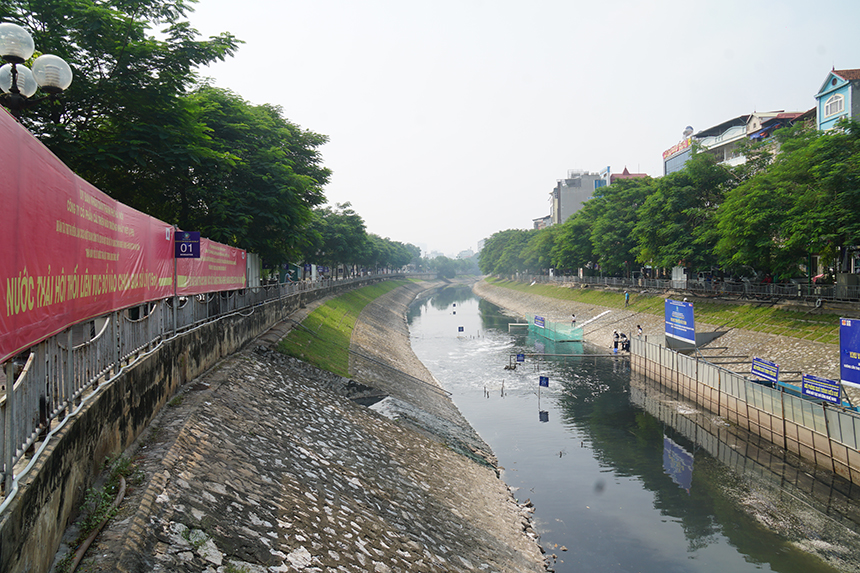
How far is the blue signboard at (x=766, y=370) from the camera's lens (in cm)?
2731

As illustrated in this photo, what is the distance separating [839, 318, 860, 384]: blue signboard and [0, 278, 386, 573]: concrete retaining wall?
2361cm

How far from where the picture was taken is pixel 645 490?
2102 centimetres

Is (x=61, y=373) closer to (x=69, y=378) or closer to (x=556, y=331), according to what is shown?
(x=69, y=378)

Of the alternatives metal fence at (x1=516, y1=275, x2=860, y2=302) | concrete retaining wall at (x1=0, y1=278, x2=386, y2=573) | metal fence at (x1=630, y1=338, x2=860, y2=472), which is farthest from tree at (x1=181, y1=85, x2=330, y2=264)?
metal fence at (x1=516, y1=275, x2=860, y2=302)

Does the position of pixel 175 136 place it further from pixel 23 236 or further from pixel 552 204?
pixel 552 204

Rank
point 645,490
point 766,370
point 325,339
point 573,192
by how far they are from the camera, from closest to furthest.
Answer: point 645,490
point 766,370
point 325,339
point 573,192

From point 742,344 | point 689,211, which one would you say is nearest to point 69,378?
point 742,344

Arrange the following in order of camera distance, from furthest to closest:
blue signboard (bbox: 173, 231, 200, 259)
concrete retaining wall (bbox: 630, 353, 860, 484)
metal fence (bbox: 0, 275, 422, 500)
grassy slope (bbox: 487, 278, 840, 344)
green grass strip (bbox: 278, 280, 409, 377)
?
grassy slope (bbox: 487, 278, 840, 344) < green grass strip (bbox: 278, 280, 409, 377) < concrete retaining wall (bbox: 630, 353, 860, 484) < blue signboard (bbox: 173, 231, 200, 259) < metal fence (bbox: 0, 275, 422, 500)

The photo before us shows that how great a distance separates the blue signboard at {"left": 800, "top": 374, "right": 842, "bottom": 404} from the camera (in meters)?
22.7

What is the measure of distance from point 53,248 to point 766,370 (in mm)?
32135

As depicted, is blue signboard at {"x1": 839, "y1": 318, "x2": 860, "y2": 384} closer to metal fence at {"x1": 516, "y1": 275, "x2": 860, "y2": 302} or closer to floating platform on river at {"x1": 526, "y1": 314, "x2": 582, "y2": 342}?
metal fence at {"x1": 516, "y1": 275, "x2": 860, "y2": 302}

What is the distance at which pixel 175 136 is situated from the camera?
2056 centimetres

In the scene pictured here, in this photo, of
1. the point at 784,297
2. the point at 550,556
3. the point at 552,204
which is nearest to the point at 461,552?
the point at 550,556

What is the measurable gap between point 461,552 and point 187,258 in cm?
1348
